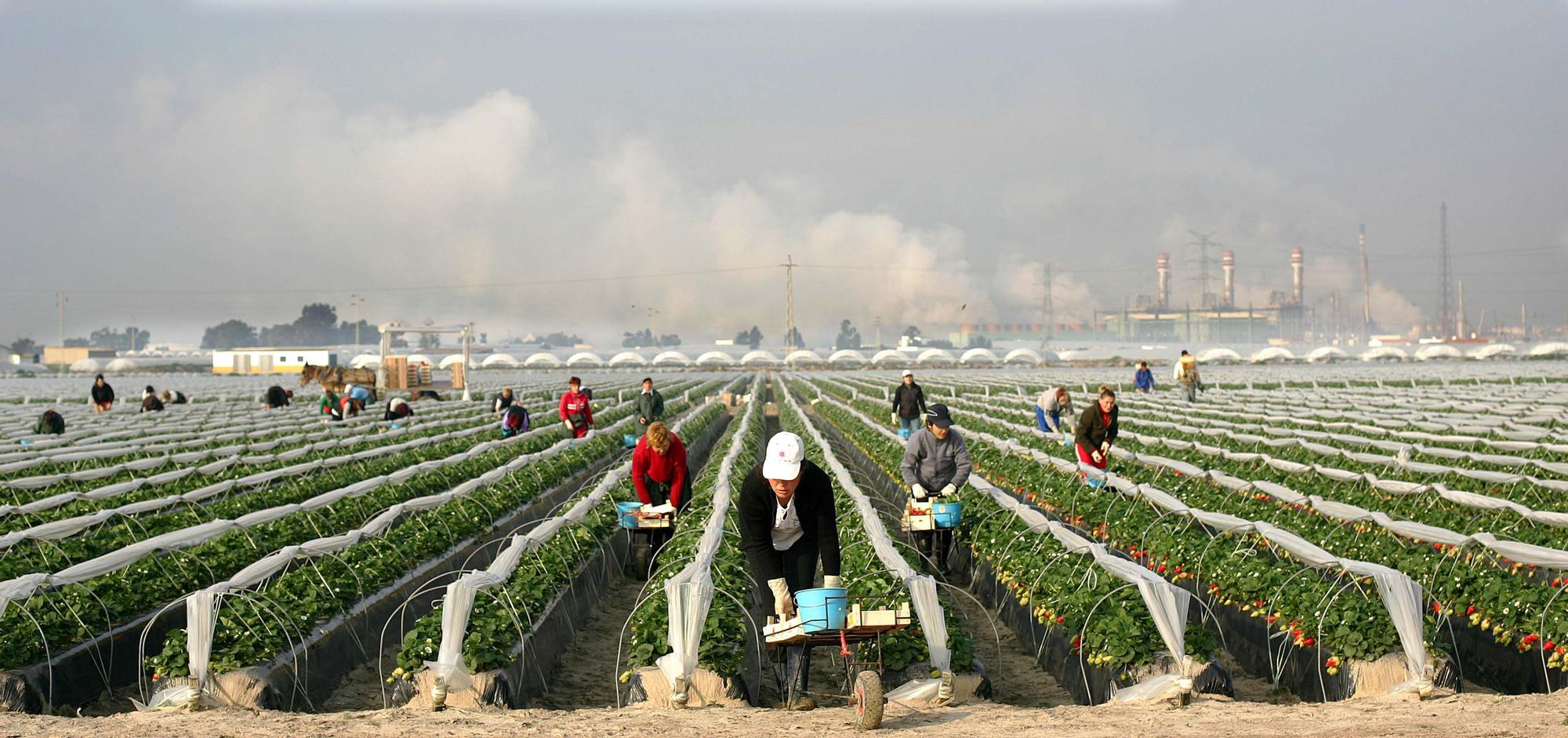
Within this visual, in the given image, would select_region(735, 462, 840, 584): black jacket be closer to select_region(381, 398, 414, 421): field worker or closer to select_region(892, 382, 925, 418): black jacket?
select_region(892, 382, 925, 418): black jacket

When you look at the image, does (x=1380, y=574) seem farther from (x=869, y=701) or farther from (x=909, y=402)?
(x=909, y=402)

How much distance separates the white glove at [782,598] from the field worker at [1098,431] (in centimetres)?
825

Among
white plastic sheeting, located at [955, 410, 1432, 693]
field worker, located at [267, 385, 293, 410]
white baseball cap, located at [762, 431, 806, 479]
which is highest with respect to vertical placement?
white baseball cap, located at [762, 431, 806, 479]

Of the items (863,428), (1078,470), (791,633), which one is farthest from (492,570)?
(863,428)

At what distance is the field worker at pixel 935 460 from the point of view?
11633 mm

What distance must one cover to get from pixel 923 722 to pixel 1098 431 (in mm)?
8286

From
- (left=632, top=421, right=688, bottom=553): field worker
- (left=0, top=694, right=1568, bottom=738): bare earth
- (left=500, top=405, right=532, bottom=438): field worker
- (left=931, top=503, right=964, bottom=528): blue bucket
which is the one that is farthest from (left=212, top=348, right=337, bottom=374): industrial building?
(left=0, top=694, right=1568, bottom=738): bare earth

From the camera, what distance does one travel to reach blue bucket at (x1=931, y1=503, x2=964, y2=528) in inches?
468

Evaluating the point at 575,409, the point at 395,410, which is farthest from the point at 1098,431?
the point at 395,410

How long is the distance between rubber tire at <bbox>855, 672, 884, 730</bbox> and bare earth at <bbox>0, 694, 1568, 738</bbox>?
7.2 inches

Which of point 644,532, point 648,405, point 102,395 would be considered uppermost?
point 648,405

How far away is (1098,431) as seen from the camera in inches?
591

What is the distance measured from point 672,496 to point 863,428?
17.4 m

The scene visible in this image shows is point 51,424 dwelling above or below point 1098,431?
below
